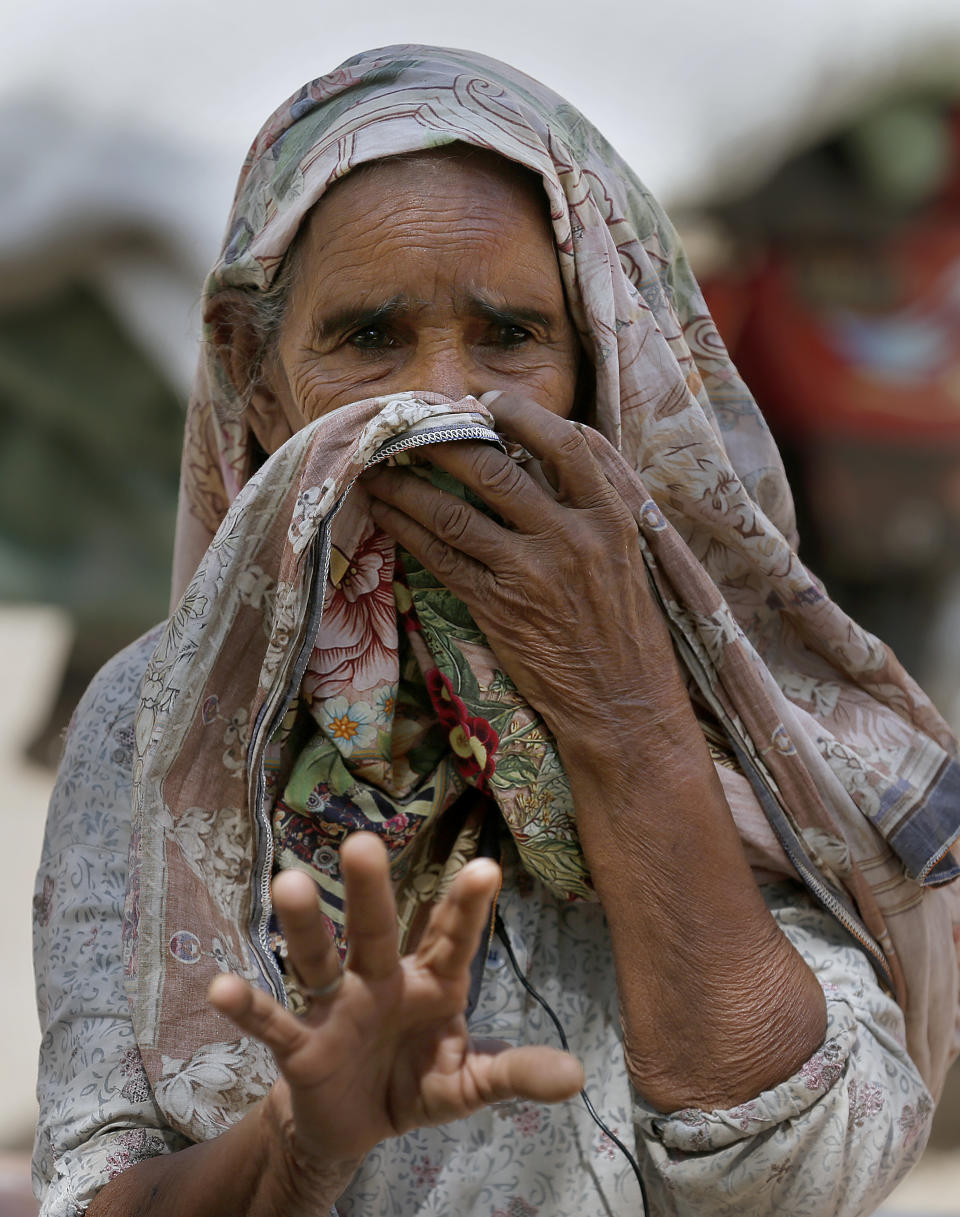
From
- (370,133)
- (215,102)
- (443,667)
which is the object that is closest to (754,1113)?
(443,667)

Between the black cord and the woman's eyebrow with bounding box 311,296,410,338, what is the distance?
2.31ft

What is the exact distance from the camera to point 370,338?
161 cm

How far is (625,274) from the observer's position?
5.51ft

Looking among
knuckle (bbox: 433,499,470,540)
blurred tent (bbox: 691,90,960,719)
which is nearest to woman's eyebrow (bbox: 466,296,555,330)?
knuckle (bbox: 433,499,470,540)

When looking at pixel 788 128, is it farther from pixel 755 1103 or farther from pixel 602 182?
pixel 755 1103

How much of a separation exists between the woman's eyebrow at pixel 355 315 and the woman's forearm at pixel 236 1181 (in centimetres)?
84

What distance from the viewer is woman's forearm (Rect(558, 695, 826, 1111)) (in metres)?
1.49

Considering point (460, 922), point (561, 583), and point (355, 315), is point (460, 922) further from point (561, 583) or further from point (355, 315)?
point (355, 315)

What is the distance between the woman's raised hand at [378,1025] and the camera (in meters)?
1.10

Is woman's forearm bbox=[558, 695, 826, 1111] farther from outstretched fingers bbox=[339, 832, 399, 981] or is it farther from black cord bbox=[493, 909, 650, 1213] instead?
outstretched fingers bbox=[339, 832, 399, 981]

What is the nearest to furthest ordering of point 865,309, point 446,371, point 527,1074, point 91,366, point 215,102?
point 527,1074, point 446,371, point 215,102, point 865,309, point 91,366

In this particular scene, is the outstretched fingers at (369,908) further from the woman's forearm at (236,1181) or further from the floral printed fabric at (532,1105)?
the floral printed fabric at (532,1105)

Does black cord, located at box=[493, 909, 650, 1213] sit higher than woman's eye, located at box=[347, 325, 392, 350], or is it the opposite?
woman's eye, located at box=[347, 325, 392, 350]

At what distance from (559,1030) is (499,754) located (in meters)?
0.34
